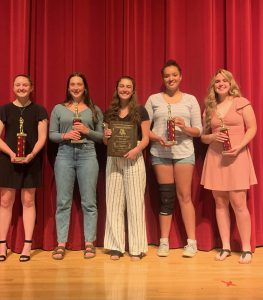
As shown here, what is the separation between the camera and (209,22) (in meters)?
3.41

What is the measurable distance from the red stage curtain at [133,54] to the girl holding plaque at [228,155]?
26 centimetres

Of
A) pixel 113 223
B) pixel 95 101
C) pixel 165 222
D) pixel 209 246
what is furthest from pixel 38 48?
pixel 209 246

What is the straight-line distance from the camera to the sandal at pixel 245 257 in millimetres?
3027

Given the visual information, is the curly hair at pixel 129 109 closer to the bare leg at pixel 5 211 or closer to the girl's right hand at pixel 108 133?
the girl's right hand at pixel 108 133

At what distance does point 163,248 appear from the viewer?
3234mm

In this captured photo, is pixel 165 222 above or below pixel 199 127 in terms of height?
below

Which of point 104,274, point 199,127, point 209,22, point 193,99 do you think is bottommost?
point 104,274

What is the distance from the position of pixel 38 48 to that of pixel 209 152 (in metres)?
1.71

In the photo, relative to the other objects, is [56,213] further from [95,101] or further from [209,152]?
[209,152]

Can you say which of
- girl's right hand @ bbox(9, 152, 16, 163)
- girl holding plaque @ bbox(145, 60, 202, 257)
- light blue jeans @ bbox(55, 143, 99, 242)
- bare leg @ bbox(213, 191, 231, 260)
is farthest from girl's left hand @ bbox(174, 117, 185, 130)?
girl's right hand @ bbox(9, 152, 16, 163)

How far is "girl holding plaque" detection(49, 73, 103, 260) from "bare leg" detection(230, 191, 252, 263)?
112 cm

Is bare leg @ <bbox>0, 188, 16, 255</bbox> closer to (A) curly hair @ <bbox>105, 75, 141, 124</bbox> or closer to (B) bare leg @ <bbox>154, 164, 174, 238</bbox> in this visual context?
(A) curly hair @ <bbox>105, 75, 141, 124</bbox>

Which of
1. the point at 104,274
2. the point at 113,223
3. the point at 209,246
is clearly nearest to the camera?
the point at 104,274

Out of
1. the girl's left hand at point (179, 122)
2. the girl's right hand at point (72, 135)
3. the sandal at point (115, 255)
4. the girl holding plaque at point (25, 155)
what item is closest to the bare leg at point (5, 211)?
the girl holding plaque at point (25, 155)
